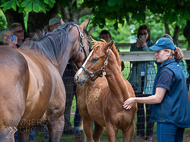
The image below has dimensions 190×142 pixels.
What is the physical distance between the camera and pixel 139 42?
17.9 ft

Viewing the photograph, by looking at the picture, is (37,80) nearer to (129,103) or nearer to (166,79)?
(129,103)

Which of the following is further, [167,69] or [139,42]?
[139,42]

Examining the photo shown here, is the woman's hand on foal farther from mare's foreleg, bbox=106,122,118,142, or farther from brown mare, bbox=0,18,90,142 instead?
brown mare, bbox=0,18,90,142

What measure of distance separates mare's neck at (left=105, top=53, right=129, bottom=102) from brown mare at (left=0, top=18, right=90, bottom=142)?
2.40ft

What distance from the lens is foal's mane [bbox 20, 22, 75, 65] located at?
3.29 metres

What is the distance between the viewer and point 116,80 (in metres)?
3.50

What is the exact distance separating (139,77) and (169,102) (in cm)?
249

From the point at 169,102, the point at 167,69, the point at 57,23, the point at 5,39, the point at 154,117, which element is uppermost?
the point at 57,23

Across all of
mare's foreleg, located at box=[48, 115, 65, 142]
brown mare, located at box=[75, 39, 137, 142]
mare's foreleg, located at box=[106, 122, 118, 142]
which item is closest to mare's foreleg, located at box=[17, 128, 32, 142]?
mare's foreleg, located at box=[48, 115, 65, 142]

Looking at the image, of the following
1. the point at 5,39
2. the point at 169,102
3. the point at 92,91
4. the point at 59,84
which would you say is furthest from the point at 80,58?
the point at 169,102

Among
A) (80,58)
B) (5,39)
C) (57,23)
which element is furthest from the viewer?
(57,23)

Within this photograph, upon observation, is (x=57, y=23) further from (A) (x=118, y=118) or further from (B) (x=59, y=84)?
(A) (x=118, y=118)

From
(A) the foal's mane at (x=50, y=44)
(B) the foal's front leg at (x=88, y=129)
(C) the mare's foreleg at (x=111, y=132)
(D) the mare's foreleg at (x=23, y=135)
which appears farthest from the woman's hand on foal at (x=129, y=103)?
(D) the mare's foreleg at (x=23, y=135)

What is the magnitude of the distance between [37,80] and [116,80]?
4.25 ft
